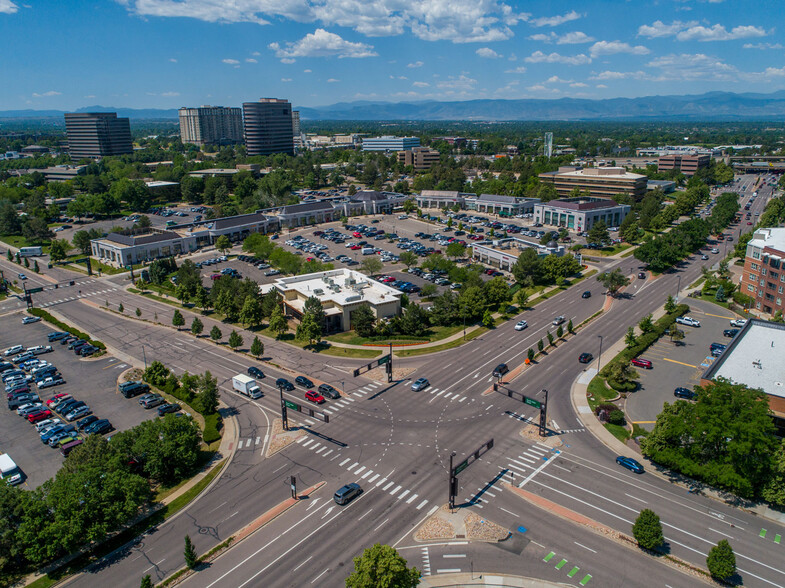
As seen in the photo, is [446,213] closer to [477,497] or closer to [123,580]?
[477,497]

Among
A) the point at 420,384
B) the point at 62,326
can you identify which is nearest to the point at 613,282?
the point at 420,384

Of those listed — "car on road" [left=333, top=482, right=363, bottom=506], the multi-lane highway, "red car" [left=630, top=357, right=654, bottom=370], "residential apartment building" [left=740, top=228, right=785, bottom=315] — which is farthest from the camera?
"residential apartment building" [left=740, top=228, right=785, bottom=315]

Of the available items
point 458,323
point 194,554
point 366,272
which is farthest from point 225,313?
point 194,554

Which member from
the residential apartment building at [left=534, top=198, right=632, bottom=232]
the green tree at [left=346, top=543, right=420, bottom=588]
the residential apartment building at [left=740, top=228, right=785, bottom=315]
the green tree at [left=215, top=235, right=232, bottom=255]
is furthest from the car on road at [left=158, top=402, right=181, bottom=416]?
the residential apartment building at [left=534, top=198, right=632, bottom=232]

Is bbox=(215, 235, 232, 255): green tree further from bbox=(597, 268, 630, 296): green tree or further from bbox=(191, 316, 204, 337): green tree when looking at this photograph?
bbox=(597, 268, 630, 296): green tree

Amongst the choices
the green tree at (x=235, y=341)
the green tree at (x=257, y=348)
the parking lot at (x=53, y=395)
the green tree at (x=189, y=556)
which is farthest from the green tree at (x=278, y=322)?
the green tree at (x=189, y=556)
